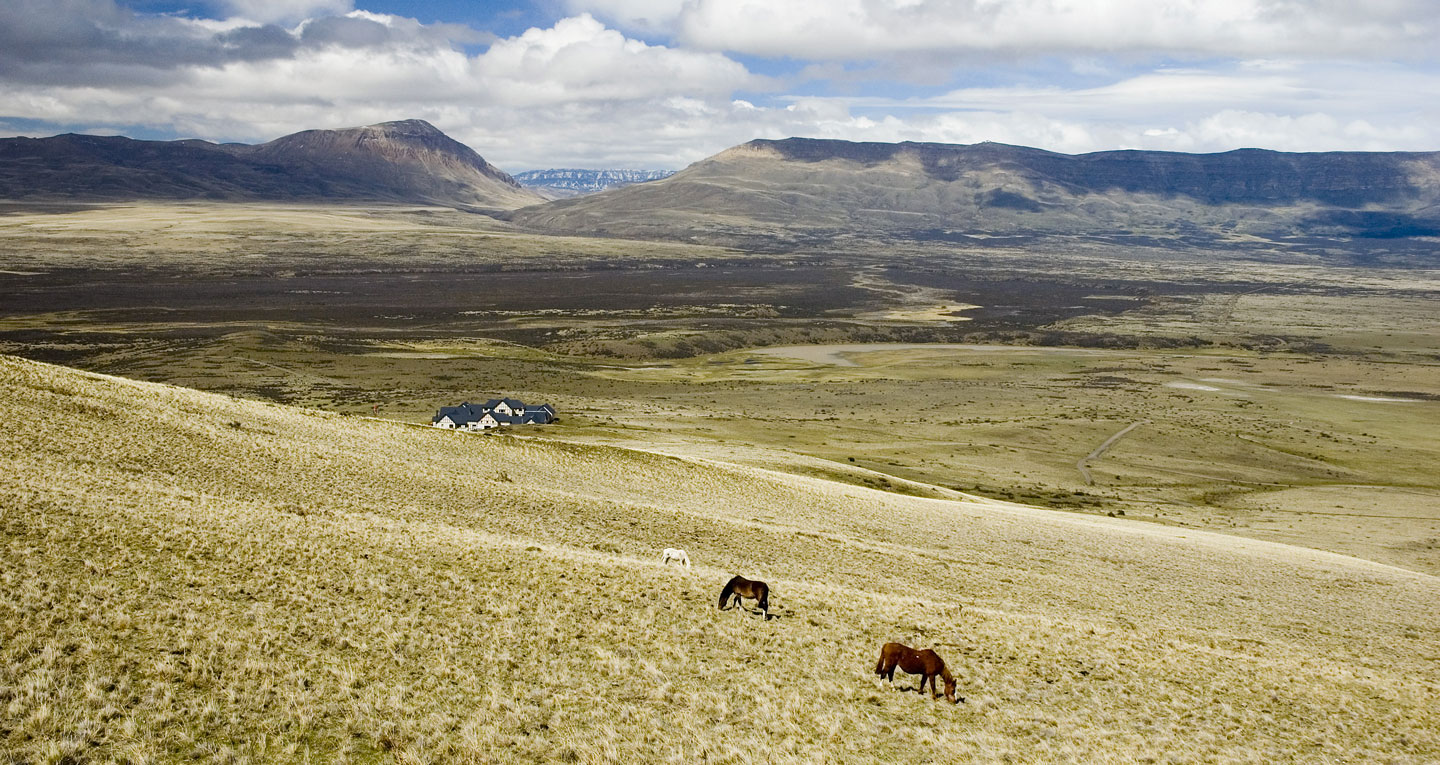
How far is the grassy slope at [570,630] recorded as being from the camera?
12570mm

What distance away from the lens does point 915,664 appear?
50.8ft

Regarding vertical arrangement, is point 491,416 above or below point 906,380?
above

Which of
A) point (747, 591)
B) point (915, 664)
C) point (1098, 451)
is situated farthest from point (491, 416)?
point (915, 664)

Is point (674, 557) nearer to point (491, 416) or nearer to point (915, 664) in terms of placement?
point (915, 664)

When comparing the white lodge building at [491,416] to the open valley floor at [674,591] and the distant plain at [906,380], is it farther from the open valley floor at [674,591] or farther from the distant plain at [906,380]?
the open valley floor at [674,591]

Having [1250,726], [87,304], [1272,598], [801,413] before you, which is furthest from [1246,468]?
[87,304]

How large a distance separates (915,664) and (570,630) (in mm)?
6097

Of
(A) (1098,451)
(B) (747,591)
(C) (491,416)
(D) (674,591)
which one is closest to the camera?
(B) (747,591)

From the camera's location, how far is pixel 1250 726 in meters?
16.0

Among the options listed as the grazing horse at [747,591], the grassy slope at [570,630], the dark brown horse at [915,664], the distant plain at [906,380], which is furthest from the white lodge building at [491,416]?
the dark brown horse at [915,664]

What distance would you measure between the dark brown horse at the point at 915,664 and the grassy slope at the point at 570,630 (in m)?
0.47

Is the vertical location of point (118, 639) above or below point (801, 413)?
above

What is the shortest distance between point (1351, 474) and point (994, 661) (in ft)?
211

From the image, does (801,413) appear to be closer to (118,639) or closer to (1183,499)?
(1183,499)
